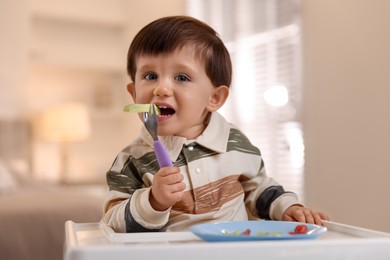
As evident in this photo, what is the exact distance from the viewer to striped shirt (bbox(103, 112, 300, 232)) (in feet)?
3.19

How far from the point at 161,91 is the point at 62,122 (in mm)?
3036

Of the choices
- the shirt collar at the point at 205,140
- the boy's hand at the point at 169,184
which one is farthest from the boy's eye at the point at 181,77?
the boy's hand at the point at 169,184

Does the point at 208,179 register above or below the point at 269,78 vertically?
below

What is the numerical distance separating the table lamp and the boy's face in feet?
9.71

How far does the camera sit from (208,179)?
0.99 metres

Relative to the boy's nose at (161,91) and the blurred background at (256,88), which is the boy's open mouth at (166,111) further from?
the blurred background at (256,88)

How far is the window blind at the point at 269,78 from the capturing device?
2896 mm

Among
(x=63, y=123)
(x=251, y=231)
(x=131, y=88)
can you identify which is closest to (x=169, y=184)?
(x=251, y=231)

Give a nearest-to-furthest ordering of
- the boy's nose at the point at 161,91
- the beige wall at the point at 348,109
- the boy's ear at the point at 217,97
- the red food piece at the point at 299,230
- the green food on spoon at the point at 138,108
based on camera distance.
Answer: the red food piece at the point at 299,230 → the green food on spoon at the point at 138,108 → the boy's nose at the point at 161,91 → the boy's ear at the point at 217,97 → the beige wall at the point at 348,109

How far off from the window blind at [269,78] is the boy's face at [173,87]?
68.7 inches

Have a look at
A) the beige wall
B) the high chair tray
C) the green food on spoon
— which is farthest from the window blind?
the high chair tray

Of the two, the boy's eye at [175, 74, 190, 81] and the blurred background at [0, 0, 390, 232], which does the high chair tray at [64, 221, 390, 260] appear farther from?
the blurred background at [0, 0, 390, 232]

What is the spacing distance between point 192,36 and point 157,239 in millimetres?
439

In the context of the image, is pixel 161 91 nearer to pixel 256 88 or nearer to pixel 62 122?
pixel 256 88
